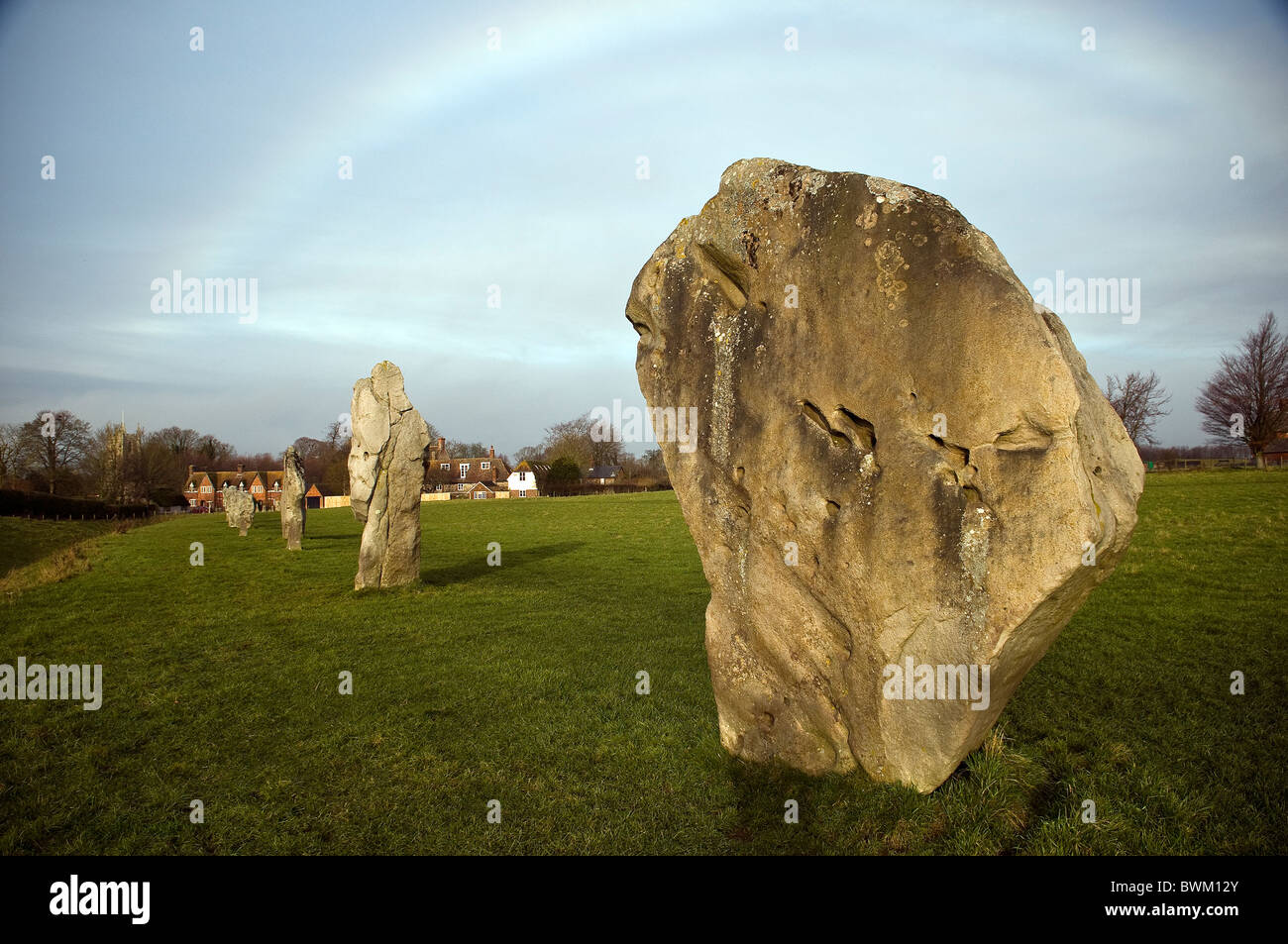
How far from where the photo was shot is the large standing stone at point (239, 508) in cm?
3156

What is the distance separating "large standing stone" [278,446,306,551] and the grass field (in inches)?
383

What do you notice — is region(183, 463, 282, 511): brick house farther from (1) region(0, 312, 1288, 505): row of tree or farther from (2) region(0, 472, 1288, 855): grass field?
(2) region(0, 472, 1288, 855): grass field

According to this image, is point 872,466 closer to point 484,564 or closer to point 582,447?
point 484,564

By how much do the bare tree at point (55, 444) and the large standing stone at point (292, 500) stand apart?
40377mm

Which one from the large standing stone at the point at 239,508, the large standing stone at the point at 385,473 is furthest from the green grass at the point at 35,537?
the large standing stone at the point at 385,473

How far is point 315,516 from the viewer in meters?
42.4

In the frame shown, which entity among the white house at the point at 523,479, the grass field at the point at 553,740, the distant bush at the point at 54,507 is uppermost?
the white house at the point at 523,479

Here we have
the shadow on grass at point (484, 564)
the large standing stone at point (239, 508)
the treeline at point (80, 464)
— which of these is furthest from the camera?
the treeline at point (80, 464)

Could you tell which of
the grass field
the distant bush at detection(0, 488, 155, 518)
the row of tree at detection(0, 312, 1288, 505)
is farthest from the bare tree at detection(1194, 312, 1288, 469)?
the distant bush at detection(0, 488, 155, 518)

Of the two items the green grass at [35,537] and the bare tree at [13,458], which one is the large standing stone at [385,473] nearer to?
the green grass at [35,537]

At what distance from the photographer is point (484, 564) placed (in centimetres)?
1992

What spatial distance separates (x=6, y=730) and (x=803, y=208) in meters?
9.08

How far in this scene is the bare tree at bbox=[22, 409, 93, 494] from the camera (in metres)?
56.4
